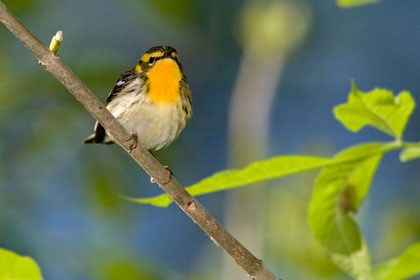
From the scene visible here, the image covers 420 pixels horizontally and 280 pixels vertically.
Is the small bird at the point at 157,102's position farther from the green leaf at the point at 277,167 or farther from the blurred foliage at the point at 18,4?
the green leaf at the point at 277,167

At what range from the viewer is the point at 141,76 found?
66.6 inches

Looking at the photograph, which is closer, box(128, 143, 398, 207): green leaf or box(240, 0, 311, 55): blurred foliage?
box(128, 143, 398, 207): green leaf


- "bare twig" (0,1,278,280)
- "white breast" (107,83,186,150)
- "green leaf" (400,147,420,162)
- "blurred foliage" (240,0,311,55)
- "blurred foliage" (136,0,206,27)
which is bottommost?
"green leaf" (400,147,420,162)

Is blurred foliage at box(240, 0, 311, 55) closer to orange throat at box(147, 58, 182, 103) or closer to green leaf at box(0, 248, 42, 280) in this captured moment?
orange throat at box(147, 58, 182, 103)

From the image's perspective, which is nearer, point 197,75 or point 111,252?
point 111,252

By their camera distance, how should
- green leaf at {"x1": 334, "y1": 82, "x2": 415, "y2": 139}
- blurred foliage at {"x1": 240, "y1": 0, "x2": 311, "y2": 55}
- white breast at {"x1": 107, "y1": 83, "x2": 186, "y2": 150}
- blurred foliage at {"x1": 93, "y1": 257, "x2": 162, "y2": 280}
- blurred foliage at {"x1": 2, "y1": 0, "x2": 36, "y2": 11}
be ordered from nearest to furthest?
green leaf at {"x1": 334, "y1": 82, "x2": 415, "y2": 139}
white breast at {"x1": 107, "y1": 83, "x2": 186, "y2": 150}
blurred foliage at {"x1": 93, "y1": 257, "x2": 162, "y2": 280}
blurred foliage at {"x1": 2, "y1": 0, "x2": 36, "y2": 11}
blurred foliage at {"x1": 240, "y1": 0, "x2": 311, "y2": 55}

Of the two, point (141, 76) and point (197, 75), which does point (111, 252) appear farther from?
point (197, 75)

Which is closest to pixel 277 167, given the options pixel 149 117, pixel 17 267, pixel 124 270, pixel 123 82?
pixel 17 267

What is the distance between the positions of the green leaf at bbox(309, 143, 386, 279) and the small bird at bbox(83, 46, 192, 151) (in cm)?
99

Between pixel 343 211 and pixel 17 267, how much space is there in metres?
0.30

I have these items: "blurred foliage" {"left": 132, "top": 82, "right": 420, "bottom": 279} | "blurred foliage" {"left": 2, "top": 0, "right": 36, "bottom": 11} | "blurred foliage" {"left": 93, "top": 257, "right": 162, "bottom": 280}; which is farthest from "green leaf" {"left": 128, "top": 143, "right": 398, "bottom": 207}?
"blurred foliage" {"left": 2, "top": 0, "right": 36, "bottom": 11}

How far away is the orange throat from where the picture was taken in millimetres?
1605

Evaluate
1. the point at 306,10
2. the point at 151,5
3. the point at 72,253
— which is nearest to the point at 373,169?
the point at 72,253

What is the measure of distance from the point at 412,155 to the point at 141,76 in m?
1.21
